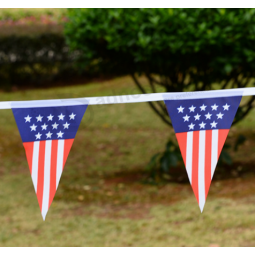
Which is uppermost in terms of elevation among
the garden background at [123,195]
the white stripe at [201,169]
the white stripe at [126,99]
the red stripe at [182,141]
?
the white stripe at [126,99]

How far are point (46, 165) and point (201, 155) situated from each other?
3.54 feet

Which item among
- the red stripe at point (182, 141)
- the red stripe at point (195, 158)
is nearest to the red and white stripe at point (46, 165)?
the red stripe at point (182, 141)

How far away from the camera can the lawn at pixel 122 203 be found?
11.3 ft

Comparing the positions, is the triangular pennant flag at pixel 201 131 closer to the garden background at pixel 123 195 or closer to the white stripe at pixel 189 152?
the white stripe at pixel 189 152

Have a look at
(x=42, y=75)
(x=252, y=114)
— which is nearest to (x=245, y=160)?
(x=252, y=114)

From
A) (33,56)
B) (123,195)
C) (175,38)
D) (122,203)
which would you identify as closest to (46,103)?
(175,38)

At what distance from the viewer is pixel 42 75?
11766 mm

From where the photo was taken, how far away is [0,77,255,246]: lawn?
11.3 ft

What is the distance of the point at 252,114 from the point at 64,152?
22.5ft

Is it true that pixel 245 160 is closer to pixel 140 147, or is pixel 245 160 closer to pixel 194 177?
pixel 140 147

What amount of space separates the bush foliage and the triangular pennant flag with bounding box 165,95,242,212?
1612 mm

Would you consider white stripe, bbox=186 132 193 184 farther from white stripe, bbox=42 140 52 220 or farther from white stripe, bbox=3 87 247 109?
white stripe, bbox=42 140 52 220

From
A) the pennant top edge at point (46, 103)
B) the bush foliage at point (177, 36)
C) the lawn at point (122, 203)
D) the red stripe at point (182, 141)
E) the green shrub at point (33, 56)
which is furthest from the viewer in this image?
Result: the green shrub at point (33, 56)

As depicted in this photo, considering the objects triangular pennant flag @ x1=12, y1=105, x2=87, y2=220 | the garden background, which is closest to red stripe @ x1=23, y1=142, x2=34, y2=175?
triangular pennant flag @ x1=12, y1=105, x2=87, y2=220
